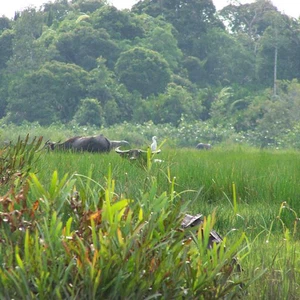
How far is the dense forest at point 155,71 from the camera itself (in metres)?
35.6

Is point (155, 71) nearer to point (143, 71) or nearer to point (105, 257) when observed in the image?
point (143, 71)

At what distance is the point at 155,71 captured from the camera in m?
40.0

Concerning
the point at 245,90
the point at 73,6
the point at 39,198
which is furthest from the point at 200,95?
the point at 39,198

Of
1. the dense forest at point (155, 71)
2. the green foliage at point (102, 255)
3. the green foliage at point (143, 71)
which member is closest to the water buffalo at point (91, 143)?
the green foliage at point (102, 255)

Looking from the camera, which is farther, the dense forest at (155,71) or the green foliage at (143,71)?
the green foliage at (143,71)

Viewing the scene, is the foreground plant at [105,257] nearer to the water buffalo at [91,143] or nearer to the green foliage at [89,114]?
the water buffalo at [91,143]

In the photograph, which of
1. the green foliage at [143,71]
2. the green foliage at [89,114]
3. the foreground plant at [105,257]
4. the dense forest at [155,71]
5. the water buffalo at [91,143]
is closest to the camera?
the foreground plant at [105,257]

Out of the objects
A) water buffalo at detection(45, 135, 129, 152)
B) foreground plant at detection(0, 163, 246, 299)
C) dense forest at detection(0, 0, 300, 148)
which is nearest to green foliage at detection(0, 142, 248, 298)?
foreground plant at detection(0, 163, 246, 299)

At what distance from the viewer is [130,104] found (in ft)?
126

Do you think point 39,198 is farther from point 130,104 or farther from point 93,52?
point 93,52

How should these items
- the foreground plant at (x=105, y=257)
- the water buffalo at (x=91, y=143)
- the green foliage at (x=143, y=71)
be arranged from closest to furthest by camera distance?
the foreground plant at (x=105, y=257) < the water buffalo at (x=91, y=143) < the green foliage at (x=143, y=71)

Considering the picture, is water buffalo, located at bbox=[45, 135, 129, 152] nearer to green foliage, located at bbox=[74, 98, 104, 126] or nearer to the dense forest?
the dense forest

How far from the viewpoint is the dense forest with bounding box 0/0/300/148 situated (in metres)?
35.6

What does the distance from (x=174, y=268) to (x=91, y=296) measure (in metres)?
0.27
